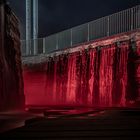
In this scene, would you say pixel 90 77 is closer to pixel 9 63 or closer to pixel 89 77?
pixel 89 77

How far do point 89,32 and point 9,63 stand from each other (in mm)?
15215

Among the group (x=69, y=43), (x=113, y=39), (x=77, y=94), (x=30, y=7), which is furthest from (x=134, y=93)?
(x=30, y=7)

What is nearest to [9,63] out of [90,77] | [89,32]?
[90,77]

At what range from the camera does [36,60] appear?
30891 mm

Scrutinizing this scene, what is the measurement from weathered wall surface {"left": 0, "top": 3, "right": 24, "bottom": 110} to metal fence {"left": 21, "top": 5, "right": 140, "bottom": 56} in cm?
1092

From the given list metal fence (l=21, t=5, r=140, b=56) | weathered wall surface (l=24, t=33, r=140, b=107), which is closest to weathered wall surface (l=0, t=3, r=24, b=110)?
weathered wall surface (l=24, t=33, r=140, b=107)

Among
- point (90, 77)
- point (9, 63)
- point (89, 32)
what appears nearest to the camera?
point (9, 63)

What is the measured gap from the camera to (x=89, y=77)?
81.5ft

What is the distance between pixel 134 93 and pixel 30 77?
11.8 meters

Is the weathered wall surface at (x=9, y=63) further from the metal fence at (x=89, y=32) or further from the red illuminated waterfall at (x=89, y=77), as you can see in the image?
the metal fence at (x=89, y=32)

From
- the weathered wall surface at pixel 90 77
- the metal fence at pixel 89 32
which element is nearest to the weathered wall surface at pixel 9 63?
the weathered wall surface at pixel 90 77

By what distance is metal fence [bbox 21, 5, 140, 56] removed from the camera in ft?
75.2

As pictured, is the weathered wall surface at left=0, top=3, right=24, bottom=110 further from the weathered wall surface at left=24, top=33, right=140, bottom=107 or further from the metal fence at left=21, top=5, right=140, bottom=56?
the metal fence at left=21, top=5, right=140, bottom=56

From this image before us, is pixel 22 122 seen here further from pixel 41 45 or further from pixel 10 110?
pixel 41 45
